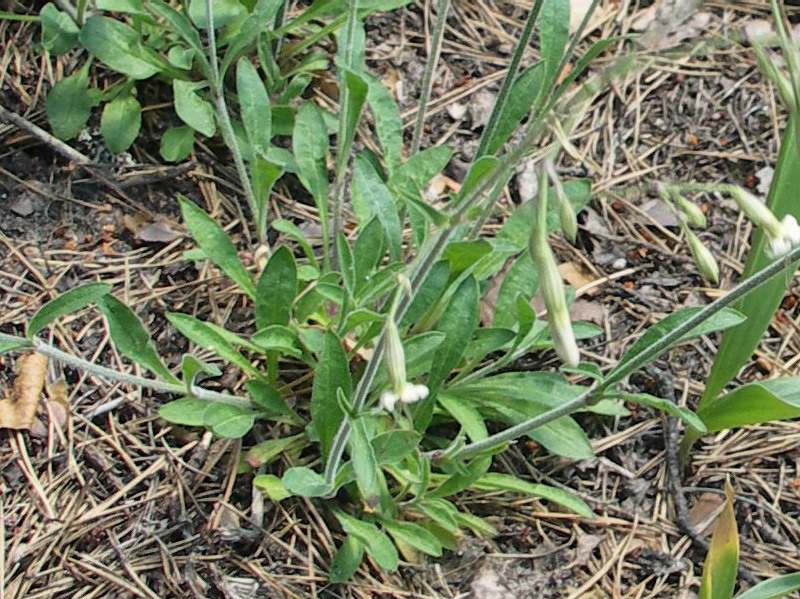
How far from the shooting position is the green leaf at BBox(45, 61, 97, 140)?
2.91 m

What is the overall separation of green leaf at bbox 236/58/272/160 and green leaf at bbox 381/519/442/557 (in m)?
1.03

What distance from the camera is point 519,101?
2387mm

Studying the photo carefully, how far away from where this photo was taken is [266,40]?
2.89 metres

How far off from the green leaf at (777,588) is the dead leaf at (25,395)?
176 cm

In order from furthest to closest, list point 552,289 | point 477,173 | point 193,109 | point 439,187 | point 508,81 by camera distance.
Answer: point 439,187 < point 193,109 < point 508,81 < point 477,173 < point 552,289


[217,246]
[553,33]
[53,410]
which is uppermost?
[553,33]

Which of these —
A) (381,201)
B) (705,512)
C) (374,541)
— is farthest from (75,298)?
(705,512)

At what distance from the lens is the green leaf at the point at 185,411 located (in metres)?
2.32

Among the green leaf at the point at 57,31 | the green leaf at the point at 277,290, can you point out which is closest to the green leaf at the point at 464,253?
the green leaf at the point at 277,290

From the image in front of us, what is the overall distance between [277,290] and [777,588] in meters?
1.31

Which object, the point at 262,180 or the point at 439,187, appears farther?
the point at 439,187

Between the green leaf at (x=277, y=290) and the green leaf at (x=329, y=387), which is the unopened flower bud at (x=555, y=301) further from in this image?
the green leaf at (x=277, y=290)

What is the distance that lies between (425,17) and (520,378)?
150cm

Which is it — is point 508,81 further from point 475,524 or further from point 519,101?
point 475,524
